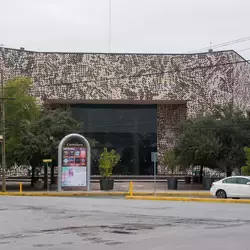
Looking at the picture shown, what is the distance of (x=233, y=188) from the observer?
1185 inches

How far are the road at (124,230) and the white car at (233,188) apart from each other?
10244 millimetres

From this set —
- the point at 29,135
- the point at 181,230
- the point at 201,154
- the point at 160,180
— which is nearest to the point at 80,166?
the point at 29,135

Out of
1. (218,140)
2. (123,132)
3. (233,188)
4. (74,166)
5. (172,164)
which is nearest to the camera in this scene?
(233,188)

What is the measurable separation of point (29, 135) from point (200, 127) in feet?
48.7

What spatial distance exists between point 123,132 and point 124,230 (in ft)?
169

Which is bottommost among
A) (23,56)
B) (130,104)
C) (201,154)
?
(201,154)

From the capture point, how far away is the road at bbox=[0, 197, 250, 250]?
37.2 ft

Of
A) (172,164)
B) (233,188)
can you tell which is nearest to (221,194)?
(233,188)

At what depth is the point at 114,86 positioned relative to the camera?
61188 mm

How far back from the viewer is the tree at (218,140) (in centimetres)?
4256

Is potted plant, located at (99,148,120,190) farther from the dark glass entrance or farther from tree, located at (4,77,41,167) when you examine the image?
the dark glass entrance

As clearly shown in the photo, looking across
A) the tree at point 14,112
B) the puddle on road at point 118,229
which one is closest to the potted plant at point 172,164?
the tree at point 14,112

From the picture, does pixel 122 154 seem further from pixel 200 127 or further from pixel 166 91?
pixel 200 127

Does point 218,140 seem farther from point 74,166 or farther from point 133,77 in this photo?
point 133,77
